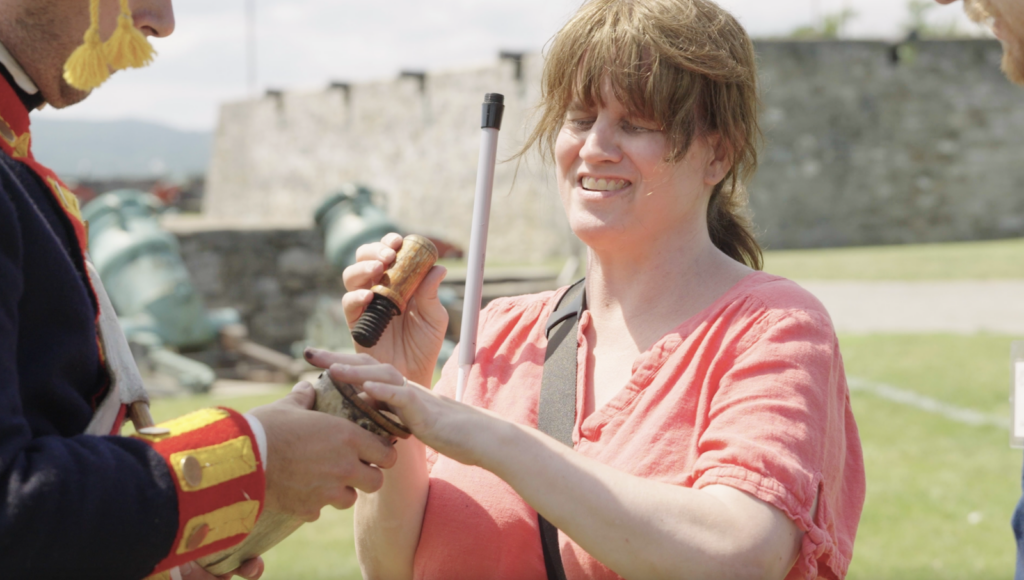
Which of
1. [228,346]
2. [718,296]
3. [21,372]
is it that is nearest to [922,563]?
[718,296]

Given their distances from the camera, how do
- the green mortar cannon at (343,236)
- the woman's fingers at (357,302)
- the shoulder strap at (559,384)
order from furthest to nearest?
the green mortar cannon at (343,236), the woman's fingers at (357,302), the shoulder strap at (559,384)

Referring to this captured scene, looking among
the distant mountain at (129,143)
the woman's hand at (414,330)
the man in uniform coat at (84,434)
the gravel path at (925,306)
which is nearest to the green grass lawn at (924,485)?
the gravel path at (925,306)

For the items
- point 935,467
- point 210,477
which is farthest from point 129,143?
point 210,477

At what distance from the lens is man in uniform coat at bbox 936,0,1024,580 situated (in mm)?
2098

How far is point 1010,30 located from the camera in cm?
214

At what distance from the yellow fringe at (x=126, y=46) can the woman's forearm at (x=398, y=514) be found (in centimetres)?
93

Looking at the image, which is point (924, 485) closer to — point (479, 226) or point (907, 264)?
point (479, 226)

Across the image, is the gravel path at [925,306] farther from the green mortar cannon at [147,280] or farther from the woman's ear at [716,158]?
the woman's ear at [716,158]

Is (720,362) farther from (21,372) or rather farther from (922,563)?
(922,563)

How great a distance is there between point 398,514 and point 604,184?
0.83m

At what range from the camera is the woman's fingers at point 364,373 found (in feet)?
5.65

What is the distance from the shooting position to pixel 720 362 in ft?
6.13

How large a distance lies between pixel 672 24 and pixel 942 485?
4.33 m

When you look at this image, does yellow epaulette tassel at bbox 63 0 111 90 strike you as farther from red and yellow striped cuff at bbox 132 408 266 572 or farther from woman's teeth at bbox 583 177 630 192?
woman's teeth at bbox 583 177 630 192
